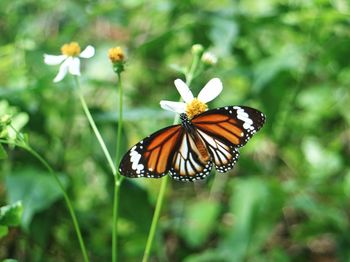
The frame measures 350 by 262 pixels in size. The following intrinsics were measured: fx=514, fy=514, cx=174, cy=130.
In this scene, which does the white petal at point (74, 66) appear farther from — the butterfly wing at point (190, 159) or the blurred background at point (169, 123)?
the butterfly wing at point (190, 159)

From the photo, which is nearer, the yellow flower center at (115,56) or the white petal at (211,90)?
the white petal at (211,90)

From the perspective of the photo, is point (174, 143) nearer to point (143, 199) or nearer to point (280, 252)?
point (143, 199)

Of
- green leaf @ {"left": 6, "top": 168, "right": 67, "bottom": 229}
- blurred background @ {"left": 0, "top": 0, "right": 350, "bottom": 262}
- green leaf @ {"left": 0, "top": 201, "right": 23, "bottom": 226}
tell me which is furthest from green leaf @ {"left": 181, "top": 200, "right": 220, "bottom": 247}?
green leaf @ {"left": 0, "top": 201, "right": 23, "bottom": 226}

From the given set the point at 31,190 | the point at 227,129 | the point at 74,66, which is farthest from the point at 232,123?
the point at 31,190

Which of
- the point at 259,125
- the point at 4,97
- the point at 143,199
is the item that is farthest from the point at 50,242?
the point at 259,125

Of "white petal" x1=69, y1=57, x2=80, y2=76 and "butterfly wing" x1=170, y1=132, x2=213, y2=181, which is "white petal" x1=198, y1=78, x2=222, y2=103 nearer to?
"butterfly wing" x1=170, y1=132, x2=213, y2=181

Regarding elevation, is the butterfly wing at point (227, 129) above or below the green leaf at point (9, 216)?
above

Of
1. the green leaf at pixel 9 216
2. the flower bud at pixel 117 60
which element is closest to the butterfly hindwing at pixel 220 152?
the flower bud at pixel 117 60
